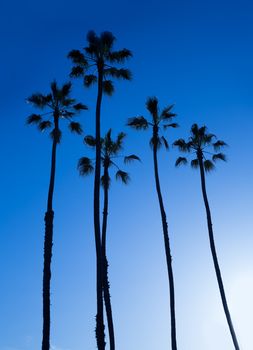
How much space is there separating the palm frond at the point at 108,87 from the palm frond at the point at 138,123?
3355 millimetres

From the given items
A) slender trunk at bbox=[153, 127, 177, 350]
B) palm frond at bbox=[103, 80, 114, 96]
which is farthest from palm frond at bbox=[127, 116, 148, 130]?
palm frond at bbox=[103, 80, 114, 96]

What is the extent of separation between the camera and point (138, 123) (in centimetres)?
3588

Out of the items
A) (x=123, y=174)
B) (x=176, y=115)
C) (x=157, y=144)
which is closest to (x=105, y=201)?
(x=123, y=174)

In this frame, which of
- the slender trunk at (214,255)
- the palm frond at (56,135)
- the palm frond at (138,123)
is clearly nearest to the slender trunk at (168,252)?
the palm frond at (138,123)

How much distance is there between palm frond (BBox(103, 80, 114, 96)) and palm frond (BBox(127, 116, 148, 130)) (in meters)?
3.36

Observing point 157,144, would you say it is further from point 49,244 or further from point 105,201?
point 49,244

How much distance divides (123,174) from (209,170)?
673cm

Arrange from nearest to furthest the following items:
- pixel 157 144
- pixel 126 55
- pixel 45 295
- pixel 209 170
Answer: pixel 45 295, pixel 126 55, pixel 157 144, pixel 209 170

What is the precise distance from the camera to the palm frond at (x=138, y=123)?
35.8 meters

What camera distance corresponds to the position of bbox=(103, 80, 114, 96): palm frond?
33.3 metres

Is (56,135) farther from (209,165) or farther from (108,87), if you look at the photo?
(209,165)

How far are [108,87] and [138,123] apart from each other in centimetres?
393

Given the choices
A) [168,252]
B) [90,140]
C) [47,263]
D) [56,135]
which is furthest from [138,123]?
[47,263]

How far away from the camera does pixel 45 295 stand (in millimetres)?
26781
